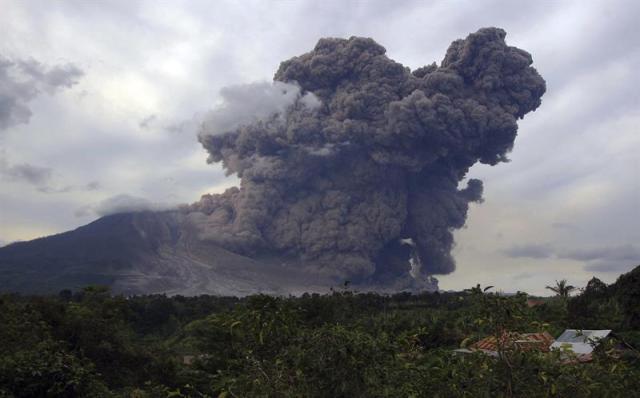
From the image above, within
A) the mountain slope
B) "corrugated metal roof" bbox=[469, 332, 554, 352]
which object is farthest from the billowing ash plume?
"corrugated metal roof" bbox=[469, 332, 554, 352]

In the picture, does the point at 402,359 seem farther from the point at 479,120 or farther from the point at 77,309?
the point at 479,120

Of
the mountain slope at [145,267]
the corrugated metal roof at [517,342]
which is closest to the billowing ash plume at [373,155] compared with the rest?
the mountain slope at [145,267]

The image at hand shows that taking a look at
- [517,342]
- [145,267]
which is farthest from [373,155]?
[517,342]

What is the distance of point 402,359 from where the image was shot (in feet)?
33.4

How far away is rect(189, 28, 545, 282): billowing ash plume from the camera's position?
10362cm

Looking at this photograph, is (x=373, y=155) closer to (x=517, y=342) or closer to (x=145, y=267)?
(x=145, y=267)

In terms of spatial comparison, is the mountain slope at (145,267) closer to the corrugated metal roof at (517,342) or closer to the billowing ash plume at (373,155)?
the billowing ash plume at (373,155)

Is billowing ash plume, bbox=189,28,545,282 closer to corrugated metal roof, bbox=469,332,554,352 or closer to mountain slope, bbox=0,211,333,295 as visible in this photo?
mountain slope, bbox=0,211,333,295

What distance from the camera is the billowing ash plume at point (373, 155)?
340 ft

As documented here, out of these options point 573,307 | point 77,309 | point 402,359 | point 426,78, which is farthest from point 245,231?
point 402,359

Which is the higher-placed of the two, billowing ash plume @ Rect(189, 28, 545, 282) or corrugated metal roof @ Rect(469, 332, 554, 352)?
billowing ash plume @ Rect(189, 28, 545, 282)

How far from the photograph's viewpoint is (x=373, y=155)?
113m

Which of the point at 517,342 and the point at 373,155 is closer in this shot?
the point at 517,342

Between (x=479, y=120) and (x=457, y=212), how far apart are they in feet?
74.3
